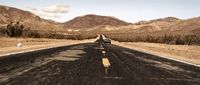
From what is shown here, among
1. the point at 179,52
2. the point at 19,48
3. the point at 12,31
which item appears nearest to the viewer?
the point at 19,48

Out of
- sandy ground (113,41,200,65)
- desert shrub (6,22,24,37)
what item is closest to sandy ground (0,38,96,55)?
sandy ground (113,41,200,65)

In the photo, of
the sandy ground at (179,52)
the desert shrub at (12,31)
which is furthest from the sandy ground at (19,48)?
the desert shrub at (12,31)

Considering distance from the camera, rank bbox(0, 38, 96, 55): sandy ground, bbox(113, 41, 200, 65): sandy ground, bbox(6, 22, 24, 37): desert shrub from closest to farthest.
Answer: bbox(113, 41, 200, 65): sandy ground, bbox(0, 38, 96, 55): sandy ground, bbox(6, 22, 24, 37): desert shrub

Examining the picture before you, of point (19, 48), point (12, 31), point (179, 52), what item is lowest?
point (179, 52)

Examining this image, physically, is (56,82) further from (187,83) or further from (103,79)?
(187,83)

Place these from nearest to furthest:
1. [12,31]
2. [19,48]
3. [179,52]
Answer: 1. [19,48]
2. [179,52]
3. [12,31]

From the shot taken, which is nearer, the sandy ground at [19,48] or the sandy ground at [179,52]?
the sandy ground at [179,52]

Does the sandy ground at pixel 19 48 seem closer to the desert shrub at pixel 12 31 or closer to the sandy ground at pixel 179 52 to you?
the sandy ground at pixel 179 52

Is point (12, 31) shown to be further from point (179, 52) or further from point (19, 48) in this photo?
point (179, 52)

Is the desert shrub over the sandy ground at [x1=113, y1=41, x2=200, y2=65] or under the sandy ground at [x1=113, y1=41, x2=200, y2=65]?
over

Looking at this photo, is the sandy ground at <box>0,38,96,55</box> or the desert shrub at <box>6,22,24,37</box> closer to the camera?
the sandy ground at <box>0,38,96,55</box>

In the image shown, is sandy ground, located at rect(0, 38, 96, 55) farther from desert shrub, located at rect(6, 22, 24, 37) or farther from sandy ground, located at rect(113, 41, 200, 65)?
desert shrub, located at rect(6, 22, 24, 37)

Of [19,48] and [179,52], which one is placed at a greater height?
[19,48]

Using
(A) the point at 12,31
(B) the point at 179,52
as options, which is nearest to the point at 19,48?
(B) the point at 179,52
